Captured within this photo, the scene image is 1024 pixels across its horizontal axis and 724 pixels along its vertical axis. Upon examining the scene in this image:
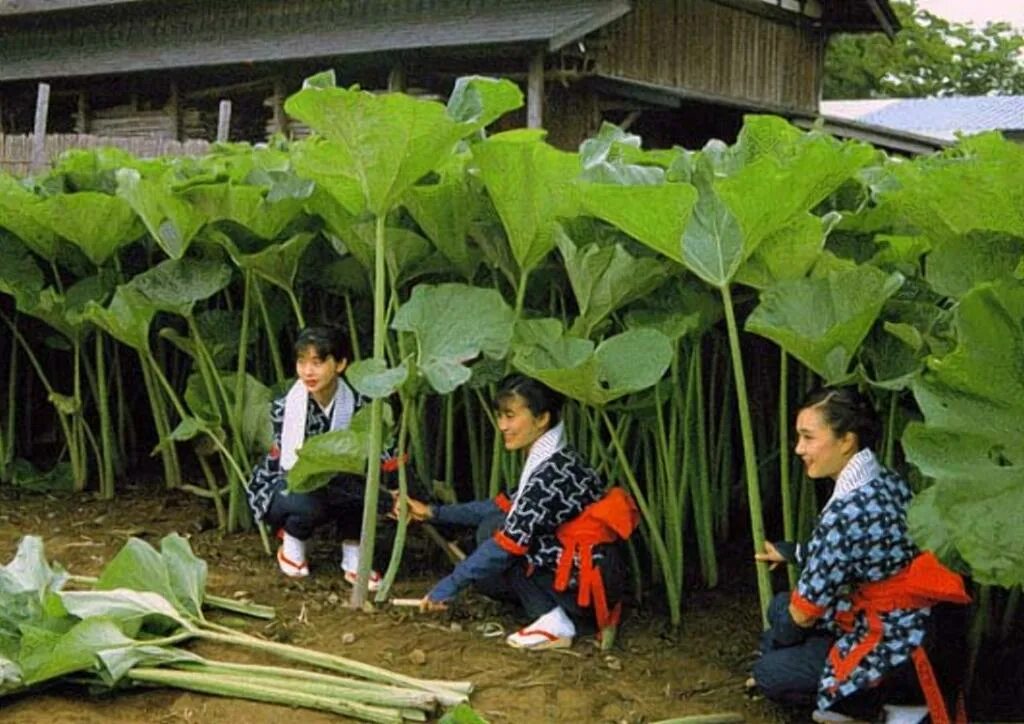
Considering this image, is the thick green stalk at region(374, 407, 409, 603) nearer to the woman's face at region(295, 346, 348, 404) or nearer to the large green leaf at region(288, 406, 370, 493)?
the large green leaf at region(288, 406, 370, 493)

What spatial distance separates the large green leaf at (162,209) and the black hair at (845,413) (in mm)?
1992

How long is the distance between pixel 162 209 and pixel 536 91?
9970mm

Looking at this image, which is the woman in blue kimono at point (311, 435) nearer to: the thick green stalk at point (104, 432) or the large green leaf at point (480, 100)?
the large green leaf at point (480, 100)

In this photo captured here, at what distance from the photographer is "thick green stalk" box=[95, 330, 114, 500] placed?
17.1 feet

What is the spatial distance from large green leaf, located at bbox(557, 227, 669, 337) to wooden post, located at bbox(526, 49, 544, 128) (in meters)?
10.2

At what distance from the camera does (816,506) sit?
3.88m

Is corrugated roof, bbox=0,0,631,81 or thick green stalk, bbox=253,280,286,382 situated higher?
corrugated roof, bbox=0,0,631,81

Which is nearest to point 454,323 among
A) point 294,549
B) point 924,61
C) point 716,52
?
point 294,549

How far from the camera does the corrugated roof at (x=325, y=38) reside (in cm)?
1362

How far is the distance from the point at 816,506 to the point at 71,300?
8.63 feet

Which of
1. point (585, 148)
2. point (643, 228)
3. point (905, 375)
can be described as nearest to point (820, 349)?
point (905, 375)

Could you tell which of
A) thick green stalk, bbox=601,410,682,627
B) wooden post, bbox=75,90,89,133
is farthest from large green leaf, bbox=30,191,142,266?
wooden post, bbox=75,90,89,133

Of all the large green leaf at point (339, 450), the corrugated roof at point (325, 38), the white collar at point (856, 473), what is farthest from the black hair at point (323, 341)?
the corrugated roof at point (325, 38)

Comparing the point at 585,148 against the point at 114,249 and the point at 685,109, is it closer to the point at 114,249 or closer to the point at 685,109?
the point at 114,249
